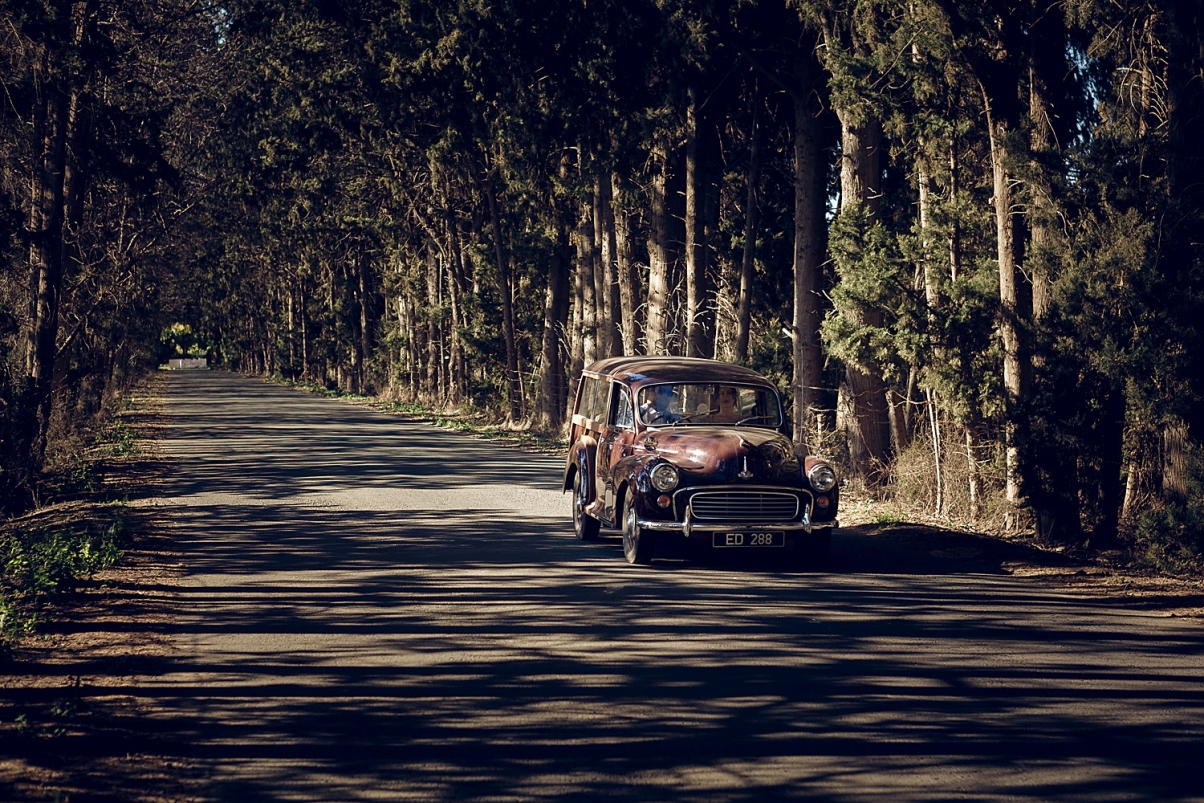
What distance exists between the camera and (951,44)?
16547 millimetres

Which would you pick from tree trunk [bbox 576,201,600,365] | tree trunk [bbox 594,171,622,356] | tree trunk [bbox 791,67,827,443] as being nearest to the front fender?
tree trunk [bbox 791,67,827,443]

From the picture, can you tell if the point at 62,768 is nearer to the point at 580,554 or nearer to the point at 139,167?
the point at 580,554

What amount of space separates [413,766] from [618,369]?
9.59 m

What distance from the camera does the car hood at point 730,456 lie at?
13719 mm

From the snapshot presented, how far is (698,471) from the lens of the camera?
13742mm

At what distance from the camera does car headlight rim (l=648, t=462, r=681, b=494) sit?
13602 mm

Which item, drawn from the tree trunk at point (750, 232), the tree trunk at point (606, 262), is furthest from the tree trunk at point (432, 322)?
the tree trunk at point (750, 232)

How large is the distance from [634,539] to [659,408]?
1.74m

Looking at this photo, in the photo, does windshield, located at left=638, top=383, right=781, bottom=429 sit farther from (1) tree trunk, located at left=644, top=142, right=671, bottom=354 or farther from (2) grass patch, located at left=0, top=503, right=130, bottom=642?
(1) tree trunk, located at left=644, top=142, right=671, bottom=354

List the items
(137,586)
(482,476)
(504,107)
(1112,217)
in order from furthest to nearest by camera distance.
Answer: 1. (504,107)
2. (482,476)
3. (1112,217)
4. (137,586)

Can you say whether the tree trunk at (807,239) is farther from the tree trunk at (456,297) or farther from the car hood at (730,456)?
the tree trunk at (456,297)

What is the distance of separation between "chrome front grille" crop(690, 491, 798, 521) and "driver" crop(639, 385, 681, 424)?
5.19 feet

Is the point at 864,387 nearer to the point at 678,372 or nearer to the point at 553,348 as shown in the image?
the point at 678,372

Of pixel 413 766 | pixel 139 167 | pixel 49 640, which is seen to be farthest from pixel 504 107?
pixel 413 766
